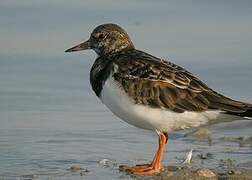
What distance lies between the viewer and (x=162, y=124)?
5.85 meters

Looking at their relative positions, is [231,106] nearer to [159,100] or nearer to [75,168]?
[159,100]

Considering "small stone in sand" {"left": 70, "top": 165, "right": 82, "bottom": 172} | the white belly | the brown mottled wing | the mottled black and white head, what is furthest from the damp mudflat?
the mottled black and white head

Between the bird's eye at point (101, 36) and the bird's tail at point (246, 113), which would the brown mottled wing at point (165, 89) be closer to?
the bird's tail at point (246, 113)

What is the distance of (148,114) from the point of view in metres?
5.81

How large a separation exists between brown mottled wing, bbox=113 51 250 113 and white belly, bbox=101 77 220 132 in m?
0.03

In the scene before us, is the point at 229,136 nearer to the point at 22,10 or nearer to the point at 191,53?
the point at 191,53

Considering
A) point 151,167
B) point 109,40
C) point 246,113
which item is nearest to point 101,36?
point 109,40

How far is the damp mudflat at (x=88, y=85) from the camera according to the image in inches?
238

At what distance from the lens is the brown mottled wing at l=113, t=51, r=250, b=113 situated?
229 inches

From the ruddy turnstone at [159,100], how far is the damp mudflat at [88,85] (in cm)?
30

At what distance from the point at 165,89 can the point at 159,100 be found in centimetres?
8

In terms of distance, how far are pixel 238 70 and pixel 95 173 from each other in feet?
8.67

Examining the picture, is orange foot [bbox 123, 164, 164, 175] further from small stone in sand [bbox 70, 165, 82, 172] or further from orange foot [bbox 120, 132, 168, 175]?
small stone in sand [bbox 70, 165, 82, 172]

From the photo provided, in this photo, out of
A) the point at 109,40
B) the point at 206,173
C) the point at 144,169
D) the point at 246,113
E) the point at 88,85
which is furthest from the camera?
the point at 88,85
